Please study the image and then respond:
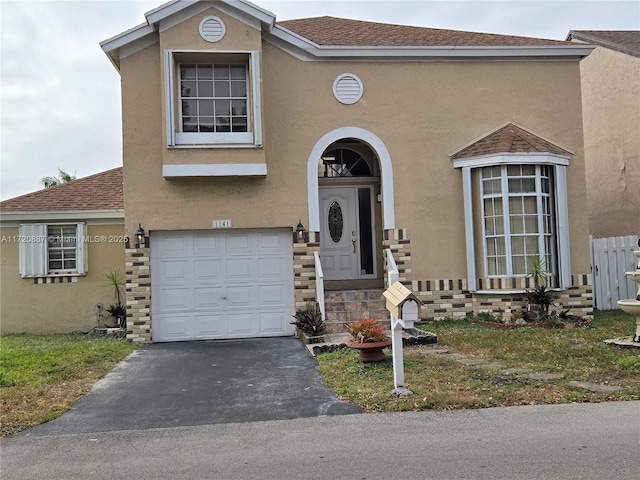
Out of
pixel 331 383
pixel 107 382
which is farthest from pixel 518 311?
pixel 107 382

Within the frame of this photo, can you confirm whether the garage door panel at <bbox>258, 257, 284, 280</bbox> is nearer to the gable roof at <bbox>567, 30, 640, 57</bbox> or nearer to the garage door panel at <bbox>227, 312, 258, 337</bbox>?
the garage door panel at <bbox>227, 312, 258, 337</bbox>

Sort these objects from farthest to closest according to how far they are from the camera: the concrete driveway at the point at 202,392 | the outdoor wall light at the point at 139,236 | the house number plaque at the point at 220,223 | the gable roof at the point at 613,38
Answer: the gable roof at the point at 613,38 < the house number plaque at the point at 220,223 < the outdoor wall light at the point at 139,236 < the concrete driveway at the point at 202,392

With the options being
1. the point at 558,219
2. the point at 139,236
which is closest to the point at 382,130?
the point at 558,219

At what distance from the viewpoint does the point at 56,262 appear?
13766 millimetres

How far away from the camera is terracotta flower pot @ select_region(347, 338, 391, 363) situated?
804 centimetres

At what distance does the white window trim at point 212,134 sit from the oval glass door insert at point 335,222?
261 centimetres

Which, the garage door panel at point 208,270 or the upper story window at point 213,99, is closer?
the upper story window at point 213,99

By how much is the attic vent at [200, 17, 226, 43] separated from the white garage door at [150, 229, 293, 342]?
383 cm

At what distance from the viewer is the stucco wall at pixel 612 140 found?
52.5 ft

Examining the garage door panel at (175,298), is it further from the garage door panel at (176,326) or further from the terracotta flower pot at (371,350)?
the terracotta flower pot at (371,350)

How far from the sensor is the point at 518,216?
1205cm

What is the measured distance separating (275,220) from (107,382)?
16.4 feet

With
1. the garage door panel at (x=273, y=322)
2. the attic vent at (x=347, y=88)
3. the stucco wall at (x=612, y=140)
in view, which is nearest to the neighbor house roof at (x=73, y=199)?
the garage door panel at (x=273, y=322)

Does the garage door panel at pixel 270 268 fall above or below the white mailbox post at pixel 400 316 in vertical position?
above
